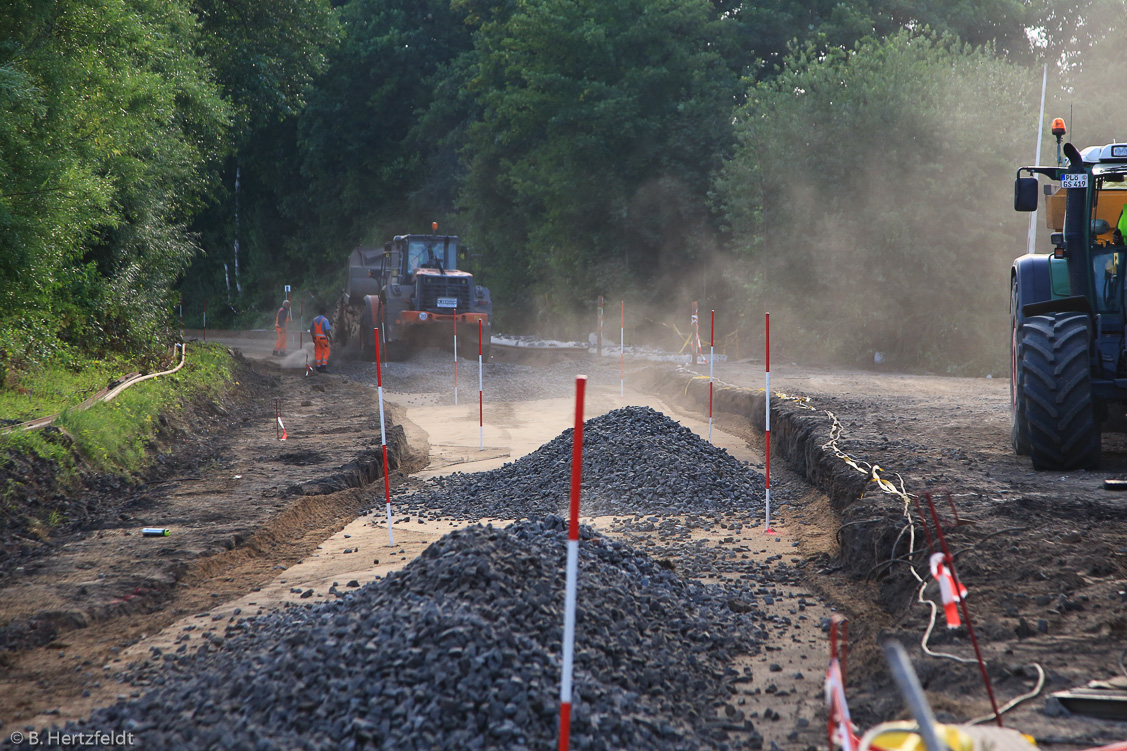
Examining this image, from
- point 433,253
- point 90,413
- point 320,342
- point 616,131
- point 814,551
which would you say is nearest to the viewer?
point 814,551

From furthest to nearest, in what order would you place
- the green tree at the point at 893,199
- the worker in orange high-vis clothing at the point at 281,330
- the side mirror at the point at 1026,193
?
the worker in orange high-vis clothing at the point at 281,330 < the green tree at the point at 893,199 < the side mirror at the point at 1026,193

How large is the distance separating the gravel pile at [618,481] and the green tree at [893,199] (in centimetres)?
1161

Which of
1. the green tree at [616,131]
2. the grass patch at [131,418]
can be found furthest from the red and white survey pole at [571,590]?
the green tree at [616,131]

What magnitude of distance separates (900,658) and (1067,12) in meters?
30.2

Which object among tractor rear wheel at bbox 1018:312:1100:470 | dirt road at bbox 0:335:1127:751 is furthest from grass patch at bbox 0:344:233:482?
tractor rear wheel at bbox 1018:312:1100:470

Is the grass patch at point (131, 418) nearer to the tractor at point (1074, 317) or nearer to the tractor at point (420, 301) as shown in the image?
the tractor at point (420, 301)

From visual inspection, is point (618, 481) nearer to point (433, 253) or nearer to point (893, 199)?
point (893, 199)

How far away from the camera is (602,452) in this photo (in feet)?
36.4

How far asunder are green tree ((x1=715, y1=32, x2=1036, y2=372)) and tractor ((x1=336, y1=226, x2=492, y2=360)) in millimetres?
7810

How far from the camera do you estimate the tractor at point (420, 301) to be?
23.8 meters

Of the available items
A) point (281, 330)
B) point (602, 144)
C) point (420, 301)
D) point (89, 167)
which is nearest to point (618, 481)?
point (89, 167)

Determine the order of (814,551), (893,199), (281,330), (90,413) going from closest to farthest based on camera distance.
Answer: (814,551)
(90,413)
(893,199)
(281,330)

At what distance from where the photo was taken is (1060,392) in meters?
7.64

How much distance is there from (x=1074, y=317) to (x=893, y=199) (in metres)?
13.9
